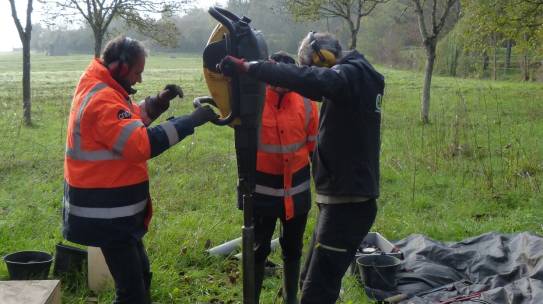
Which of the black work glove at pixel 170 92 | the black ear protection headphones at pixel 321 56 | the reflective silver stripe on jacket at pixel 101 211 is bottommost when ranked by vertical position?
the reflective silver stripe on jacket at pixel 101 211

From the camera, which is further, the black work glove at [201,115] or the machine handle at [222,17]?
the black work glove at [201,115]

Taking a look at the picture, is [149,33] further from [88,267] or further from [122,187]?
[122,187]

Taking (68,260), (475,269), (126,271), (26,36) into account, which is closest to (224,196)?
(68,260)

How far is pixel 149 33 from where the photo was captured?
584 inches

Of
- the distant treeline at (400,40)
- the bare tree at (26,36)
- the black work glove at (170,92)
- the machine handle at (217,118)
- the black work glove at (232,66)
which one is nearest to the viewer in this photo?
the black work glove at (232,66)

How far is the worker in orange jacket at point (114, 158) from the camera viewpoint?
284 centimetres

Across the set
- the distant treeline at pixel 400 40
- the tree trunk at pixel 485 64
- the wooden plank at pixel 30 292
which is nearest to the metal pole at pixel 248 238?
the wooden plank at pixel 30 292

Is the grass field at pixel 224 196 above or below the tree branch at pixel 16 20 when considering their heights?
below

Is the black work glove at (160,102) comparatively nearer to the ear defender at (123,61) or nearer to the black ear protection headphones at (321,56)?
the ear defender at (123,61)

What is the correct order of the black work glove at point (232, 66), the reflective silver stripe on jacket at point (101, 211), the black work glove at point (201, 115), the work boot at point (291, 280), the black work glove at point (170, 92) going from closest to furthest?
the black work glove at point (232, 66) < the black work glove at point (201, 115) < the reflective silver stripe on jacket at point (101, 211) < the black work glove at point (170, 92) < the work boot at point (291, 280)

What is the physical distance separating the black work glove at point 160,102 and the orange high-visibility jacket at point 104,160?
35cm

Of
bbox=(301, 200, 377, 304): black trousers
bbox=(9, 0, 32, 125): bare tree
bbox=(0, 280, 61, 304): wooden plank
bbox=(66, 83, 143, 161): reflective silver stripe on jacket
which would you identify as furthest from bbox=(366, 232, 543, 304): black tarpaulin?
bbox=(9, 0, 32, 125): bare tree

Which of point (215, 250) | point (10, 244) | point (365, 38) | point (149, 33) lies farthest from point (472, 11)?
point (365, 38)

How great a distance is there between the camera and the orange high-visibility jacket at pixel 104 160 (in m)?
2.83
